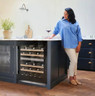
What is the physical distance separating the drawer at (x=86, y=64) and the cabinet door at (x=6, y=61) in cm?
200

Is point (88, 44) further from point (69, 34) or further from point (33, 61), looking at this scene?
point (33, 61)

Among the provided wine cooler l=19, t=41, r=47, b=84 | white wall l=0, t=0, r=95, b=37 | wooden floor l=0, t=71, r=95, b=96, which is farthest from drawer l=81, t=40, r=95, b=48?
wine cooler l=19, t=41, r=47, b=84

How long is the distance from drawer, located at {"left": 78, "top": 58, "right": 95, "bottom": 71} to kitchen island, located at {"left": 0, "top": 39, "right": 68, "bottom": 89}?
116 centimetres

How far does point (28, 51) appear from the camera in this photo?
289 centimetres

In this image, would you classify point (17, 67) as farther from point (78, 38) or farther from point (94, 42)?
point (94, 42)

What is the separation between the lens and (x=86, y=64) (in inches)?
163

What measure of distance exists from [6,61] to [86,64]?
2.14 metres

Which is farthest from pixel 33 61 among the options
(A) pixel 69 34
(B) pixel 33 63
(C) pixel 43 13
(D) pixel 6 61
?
(C) pixel 43 13

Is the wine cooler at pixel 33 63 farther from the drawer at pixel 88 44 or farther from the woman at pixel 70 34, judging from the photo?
the drawer at pixel 88 44

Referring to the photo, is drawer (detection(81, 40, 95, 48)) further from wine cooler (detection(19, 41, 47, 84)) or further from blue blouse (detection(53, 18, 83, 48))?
wine cooler (detection(19, 41, 47, 84))

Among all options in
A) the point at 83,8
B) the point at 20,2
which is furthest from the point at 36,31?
the point at 83,8

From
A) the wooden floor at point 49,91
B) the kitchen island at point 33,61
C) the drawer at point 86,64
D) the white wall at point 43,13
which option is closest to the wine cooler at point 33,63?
the kitchen island at point 33,61

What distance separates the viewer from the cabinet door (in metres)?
3.01

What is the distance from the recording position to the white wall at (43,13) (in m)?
4.54
